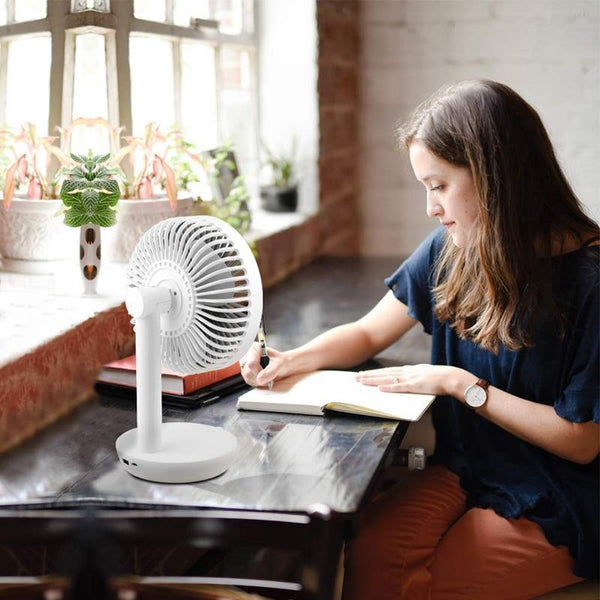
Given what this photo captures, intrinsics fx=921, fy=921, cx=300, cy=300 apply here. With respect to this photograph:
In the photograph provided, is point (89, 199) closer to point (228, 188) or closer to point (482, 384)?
point (482, 384)

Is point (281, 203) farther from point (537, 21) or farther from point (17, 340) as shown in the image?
point (17, 340)

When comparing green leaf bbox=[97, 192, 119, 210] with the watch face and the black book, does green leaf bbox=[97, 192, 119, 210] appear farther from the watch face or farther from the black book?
the watch face

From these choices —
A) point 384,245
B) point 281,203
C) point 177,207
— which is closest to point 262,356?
point 177,207

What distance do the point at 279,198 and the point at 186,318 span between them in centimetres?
186

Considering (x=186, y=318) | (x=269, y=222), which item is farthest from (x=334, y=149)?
(x=186, y=318)

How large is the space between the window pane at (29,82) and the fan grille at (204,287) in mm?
889

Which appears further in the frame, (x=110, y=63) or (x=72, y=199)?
(x=110, y=63)

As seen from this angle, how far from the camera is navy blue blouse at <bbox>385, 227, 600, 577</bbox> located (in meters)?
1.55

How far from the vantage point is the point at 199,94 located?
2.90 m

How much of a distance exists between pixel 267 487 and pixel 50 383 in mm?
531

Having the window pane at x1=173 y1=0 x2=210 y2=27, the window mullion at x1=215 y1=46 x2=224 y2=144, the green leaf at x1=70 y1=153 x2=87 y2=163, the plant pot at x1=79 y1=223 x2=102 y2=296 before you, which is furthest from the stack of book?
the window mullion at x1=215 y1=46 x2=224 y2=144

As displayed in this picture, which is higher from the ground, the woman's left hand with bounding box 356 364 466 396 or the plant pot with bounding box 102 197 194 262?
the plant pot with bounding box 102 197 194 262

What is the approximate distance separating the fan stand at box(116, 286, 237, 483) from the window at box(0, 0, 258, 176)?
89 centimetres

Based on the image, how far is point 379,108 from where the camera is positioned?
3451 millimetres
